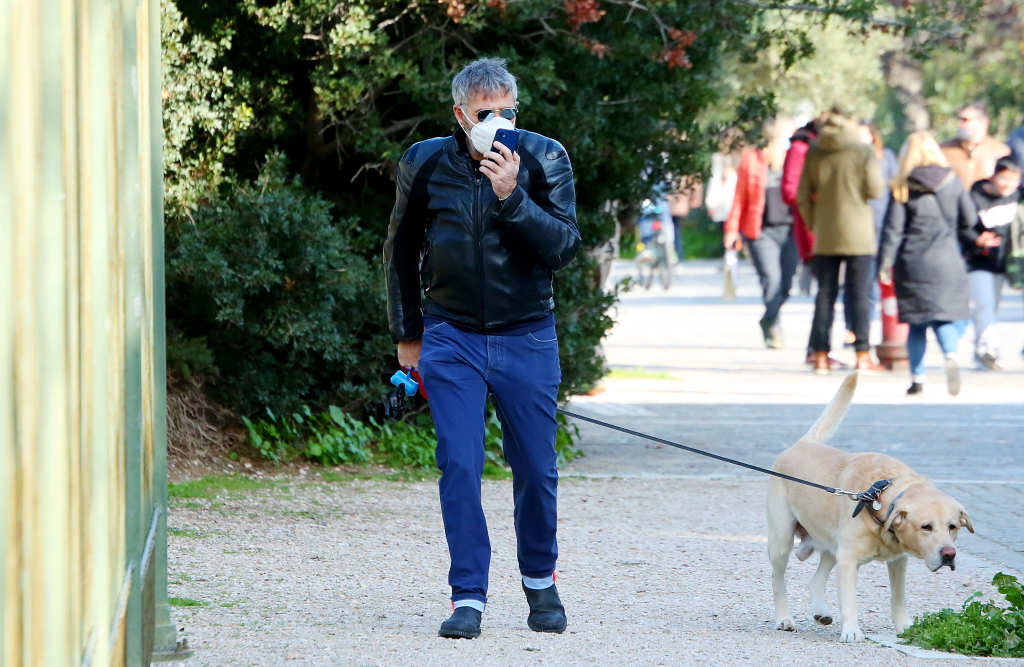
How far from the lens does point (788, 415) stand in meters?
10.7

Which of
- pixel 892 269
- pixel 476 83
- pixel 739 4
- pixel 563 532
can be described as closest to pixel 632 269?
pixel 892 269

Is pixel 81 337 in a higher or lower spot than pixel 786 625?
higher

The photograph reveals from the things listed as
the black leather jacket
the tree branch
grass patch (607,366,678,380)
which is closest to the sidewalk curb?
the black leather jacket

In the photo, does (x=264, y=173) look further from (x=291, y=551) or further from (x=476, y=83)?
(x=476, y=83)

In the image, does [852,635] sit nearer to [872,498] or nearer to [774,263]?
[872,498]

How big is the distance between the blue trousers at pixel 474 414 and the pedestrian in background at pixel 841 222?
29.8 feet

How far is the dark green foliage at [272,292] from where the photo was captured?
7.18 m

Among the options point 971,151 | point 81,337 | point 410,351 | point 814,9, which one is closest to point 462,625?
point 410,351

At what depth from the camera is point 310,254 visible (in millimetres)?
7301

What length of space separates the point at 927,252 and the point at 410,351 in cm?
833

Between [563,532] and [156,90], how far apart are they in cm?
318

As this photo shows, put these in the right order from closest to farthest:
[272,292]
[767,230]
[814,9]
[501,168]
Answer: [501,168]
[272,292]
[814,9]
[767,230]

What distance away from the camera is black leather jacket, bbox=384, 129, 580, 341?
14.3 ft

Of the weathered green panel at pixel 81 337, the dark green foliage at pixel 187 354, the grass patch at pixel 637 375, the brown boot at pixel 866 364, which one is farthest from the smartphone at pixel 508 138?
the brown boot at pixel 866 364
